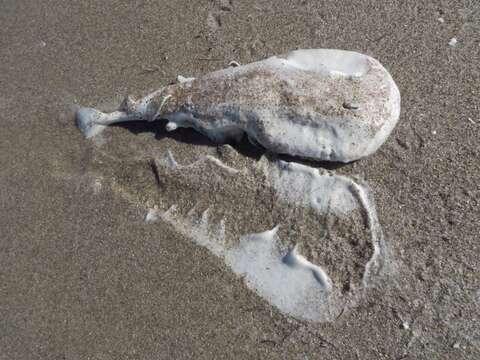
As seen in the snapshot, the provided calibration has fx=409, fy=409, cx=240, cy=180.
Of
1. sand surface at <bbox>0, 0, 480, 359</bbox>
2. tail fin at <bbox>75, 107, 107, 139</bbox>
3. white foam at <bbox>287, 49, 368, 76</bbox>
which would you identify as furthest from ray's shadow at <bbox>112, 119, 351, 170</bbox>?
white foam at <bbox>287, 49, 368, 76</bbox>

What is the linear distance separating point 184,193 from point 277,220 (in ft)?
2.82

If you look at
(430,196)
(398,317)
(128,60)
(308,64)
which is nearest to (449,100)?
(430,196)

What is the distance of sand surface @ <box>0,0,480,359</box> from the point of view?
298 centimetres

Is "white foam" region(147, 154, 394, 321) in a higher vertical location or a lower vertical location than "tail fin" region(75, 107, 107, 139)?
lower

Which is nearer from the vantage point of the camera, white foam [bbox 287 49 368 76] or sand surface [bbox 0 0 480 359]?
sand surface [bbox 0 0 480 359]

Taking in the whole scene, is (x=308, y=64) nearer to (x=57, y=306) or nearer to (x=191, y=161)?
(x=191, y=161)

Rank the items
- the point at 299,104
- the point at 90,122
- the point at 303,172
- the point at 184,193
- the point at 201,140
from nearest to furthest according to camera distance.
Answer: the point at 299,104, the point at 303,172, the point at 184,193, the point at 201,140, the point at 90,122

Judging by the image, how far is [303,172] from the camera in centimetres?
338

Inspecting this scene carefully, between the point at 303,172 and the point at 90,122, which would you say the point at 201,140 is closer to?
the point at 303,172

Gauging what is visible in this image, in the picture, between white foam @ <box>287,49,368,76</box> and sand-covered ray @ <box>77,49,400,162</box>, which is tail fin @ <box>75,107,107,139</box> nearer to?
sand-covered ray @ <box>77,49,400,162</box>

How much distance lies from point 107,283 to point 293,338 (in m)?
1.55

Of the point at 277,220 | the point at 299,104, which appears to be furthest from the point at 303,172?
the point at 299,104

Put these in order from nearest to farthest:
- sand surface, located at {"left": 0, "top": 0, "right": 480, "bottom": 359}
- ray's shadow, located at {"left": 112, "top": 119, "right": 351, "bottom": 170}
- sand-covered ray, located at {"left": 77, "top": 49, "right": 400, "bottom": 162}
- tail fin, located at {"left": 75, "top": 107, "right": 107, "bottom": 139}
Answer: sand surface, located at {"left": 0, "top": 0, "right": 480, "bottom": 359} → sand-covered ray, located at {"left": 77, "top": 49, "right": 400, "bottom": 162} → ray's shadow, located at {"left": 112, "top": 119, "right": 351, "bottom": 170} → tail fin, located at {"left": 75, "top": 107, "right": 107, "bottom": 139}

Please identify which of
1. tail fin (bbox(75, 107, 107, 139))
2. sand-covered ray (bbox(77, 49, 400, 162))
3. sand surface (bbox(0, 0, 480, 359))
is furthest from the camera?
tail fin (bbox(75, 107, 107, 139))
